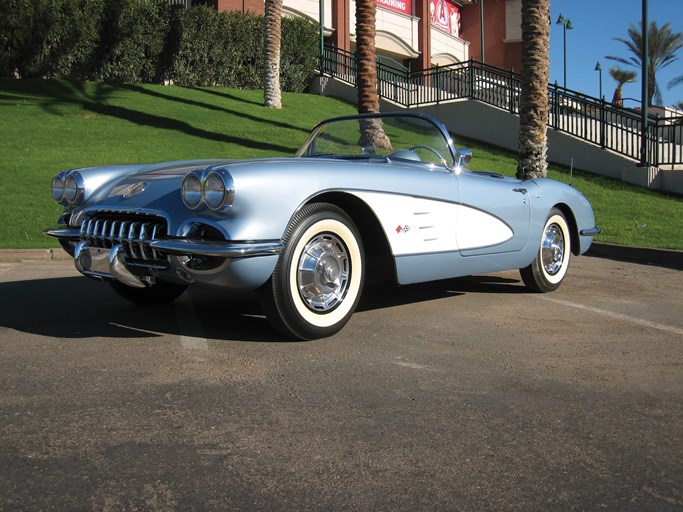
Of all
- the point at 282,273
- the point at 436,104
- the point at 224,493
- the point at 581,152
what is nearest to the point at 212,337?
the point at 282,273

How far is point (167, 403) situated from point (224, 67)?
21.0 metres

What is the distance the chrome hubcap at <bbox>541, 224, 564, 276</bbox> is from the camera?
6.17 metres

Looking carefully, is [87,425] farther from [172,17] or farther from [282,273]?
[172,17]

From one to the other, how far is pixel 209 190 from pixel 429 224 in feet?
5.41

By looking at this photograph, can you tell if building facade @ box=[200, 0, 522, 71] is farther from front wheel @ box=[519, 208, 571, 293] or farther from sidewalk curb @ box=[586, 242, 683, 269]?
front wheel @ box=[519, 208, 571, 293]

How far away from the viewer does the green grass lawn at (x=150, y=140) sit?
1032 centimetres

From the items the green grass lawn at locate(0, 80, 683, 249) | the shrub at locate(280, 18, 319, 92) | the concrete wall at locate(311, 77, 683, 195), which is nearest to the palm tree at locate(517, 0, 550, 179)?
the green grass lawn at locate(0, 80, 683, 249)

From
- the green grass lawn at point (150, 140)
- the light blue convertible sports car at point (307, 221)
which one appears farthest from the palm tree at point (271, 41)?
the light blue convertible sports car at point (307, 221)

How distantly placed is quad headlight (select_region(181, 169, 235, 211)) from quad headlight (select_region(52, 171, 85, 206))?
1.20 metres

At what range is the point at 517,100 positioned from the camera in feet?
63.1

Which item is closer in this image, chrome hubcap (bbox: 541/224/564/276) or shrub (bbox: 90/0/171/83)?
chrome hubcap (bbox: 541/224/564/276)

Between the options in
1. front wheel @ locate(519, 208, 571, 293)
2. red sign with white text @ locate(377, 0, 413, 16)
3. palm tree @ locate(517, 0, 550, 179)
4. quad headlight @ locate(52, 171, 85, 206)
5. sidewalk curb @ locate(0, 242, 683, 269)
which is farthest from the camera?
red sign with white text @ locate(377, 0, 413, 16)

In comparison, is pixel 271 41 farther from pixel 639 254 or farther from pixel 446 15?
pixel 446 15

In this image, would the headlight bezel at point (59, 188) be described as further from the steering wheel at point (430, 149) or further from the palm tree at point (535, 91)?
the palm tree at point (535, 91)
